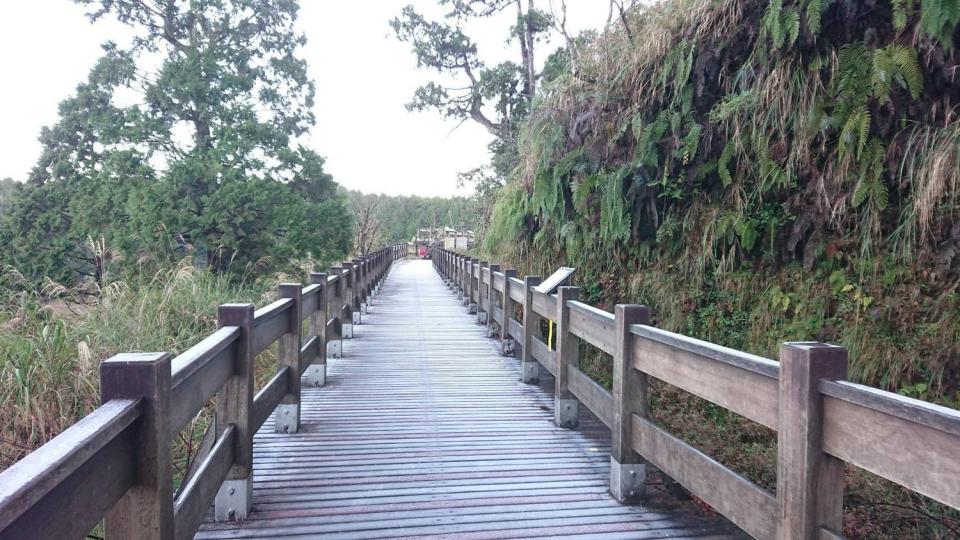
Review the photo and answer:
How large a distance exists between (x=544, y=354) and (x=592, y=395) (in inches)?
58.0

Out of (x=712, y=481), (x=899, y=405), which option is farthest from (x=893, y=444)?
(x=712, y=481)

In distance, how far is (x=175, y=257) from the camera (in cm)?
1620

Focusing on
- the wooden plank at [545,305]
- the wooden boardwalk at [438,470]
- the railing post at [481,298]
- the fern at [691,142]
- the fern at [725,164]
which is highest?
the fern at [691,142]

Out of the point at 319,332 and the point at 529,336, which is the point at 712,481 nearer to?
the point at 529,336

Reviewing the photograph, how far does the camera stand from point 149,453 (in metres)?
1.88

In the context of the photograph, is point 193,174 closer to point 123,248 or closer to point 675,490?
point 123,248

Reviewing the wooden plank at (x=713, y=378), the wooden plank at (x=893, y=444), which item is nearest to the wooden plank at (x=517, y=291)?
the wooden plank at (x=713, y=378)

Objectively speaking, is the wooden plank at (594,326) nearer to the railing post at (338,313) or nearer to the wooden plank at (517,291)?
the wooden plank at (517,291)

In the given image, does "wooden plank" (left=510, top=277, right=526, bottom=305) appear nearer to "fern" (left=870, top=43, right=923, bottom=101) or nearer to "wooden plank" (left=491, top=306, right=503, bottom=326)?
"wooden plank" (left=491, top=306, right=503, bottom=326)

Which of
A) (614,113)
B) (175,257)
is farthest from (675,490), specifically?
(175,257)

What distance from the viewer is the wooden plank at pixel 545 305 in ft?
17.8

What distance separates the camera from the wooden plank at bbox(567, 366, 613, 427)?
151 inches

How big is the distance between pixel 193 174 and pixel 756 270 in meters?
15.1

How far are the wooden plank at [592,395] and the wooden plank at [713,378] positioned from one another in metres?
0.51
